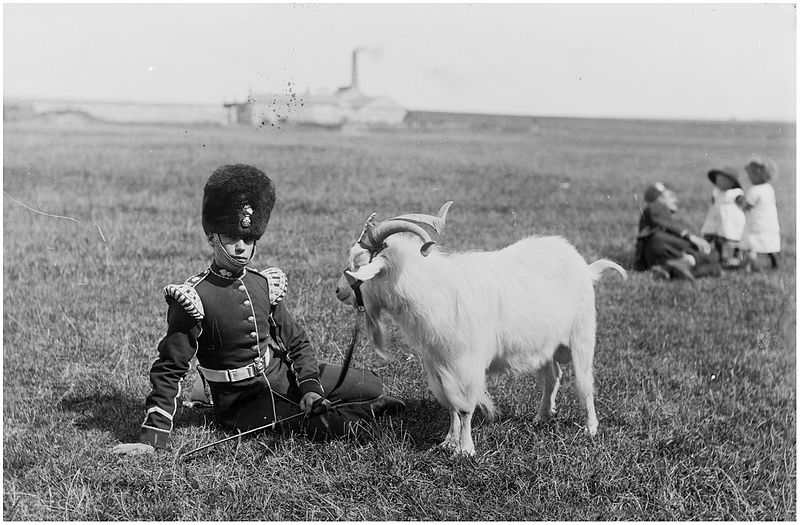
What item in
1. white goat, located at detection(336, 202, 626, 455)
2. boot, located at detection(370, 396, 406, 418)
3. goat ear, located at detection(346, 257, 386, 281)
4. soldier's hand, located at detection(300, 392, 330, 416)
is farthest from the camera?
boot, located at detection(370, 396, 406, 418)

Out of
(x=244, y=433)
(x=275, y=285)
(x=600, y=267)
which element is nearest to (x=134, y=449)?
(x=244, y=433)

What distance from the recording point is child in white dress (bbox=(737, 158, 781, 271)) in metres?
10.8

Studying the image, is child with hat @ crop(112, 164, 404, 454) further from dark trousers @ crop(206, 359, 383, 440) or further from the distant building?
the distant building

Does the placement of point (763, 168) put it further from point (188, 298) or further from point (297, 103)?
point (188, 298)

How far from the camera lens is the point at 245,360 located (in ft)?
15.0

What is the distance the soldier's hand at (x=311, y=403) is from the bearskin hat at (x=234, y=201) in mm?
1135

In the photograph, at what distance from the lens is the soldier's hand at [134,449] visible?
4.36 metres

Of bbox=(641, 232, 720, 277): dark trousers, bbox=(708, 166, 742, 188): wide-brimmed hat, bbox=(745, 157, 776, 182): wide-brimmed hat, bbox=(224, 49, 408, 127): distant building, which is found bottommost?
bbox=(641, 232, 720, 277): dark trousers

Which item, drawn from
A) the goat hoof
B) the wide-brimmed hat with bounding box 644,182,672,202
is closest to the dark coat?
the goat hoof

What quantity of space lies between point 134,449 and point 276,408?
859mm

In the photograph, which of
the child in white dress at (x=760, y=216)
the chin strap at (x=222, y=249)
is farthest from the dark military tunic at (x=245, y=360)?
the child in white dress at (x=760, y=216)

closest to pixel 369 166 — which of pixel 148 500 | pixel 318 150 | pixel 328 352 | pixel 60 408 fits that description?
pixel 318 150

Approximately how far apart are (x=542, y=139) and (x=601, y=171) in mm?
8023

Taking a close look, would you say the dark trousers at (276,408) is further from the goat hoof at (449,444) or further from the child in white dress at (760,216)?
the child in white dress at (760,216)
